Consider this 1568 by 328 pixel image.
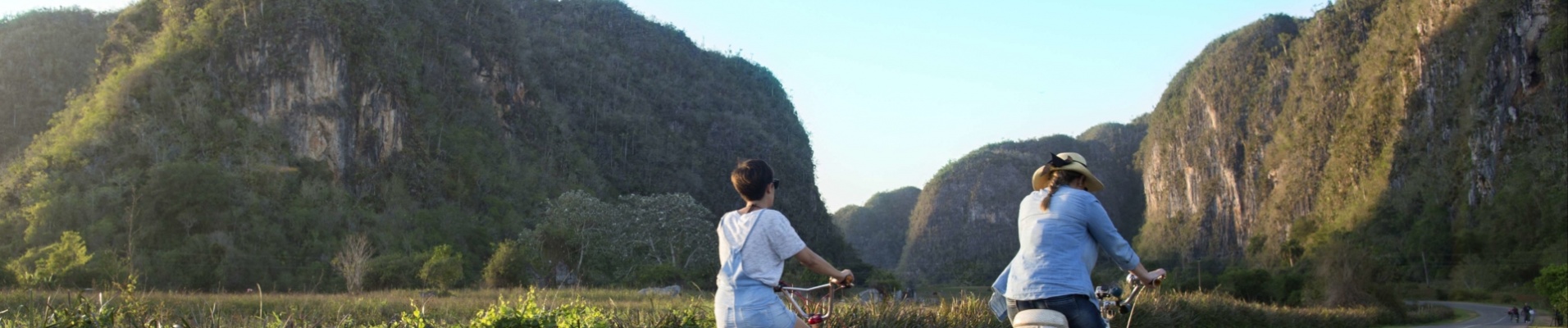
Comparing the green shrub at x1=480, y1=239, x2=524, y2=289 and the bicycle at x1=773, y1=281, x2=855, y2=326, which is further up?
the bicycle at x1=773, y1=281, x2=855, y2=326

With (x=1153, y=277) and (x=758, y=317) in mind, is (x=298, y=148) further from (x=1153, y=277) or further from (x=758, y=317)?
(x=1153, y=277)

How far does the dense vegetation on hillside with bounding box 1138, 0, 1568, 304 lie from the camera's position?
64.0m

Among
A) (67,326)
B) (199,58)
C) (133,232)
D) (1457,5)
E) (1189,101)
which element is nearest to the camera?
(67,326)

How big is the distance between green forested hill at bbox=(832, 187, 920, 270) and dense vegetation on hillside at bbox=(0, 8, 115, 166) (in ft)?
355

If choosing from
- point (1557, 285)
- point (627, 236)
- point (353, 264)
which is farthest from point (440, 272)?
point (1557, 285)

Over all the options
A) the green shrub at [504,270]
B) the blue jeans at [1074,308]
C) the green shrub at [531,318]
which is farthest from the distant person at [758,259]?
the green shrub at [504,270]

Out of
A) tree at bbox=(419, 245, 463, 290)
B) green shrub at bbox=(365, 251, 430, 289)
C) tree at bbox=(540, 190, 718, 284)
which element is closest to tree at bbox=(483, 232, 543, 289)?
green shrub at bbox=(365, 251, 430, 289)

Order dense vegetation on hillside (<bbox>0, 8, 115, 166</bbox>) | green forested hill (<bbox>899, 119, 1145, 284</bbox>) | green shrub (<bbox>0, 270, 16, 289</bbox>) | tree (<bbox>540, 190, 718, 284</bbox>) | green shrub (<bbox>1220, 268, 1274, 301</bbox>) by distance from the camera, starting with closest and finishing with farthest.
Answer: green shrub (<bbox>0, 270, 16, 289</bbox>) → green shrub (<bbox>1220, 268, 1274, 301</bbox>) → tree (<bbox>540, 190, 718, 284</bbox>) → dense vegetation on hillside (<bbox>0, 8, 115, 166</bbox>) → green forested hill (<bbox>899, 119, 1145, 284</bbox>)

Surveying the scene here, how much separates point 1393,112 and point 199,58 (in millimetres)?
84371

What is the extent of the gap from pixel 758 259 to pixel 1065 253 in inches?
56.2

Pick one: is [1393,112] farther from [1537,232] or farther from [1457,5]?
[1537,232]

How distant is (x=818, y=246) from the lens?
4139 inches

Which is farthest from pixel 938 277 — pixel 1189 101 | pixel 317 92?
pixel 317 92

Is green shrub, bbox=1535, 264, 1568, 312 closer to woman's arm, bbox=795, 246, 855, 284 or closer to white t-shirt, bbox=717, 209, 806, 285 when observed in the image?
woman's arm, bbox=795, 246, 855, 284
